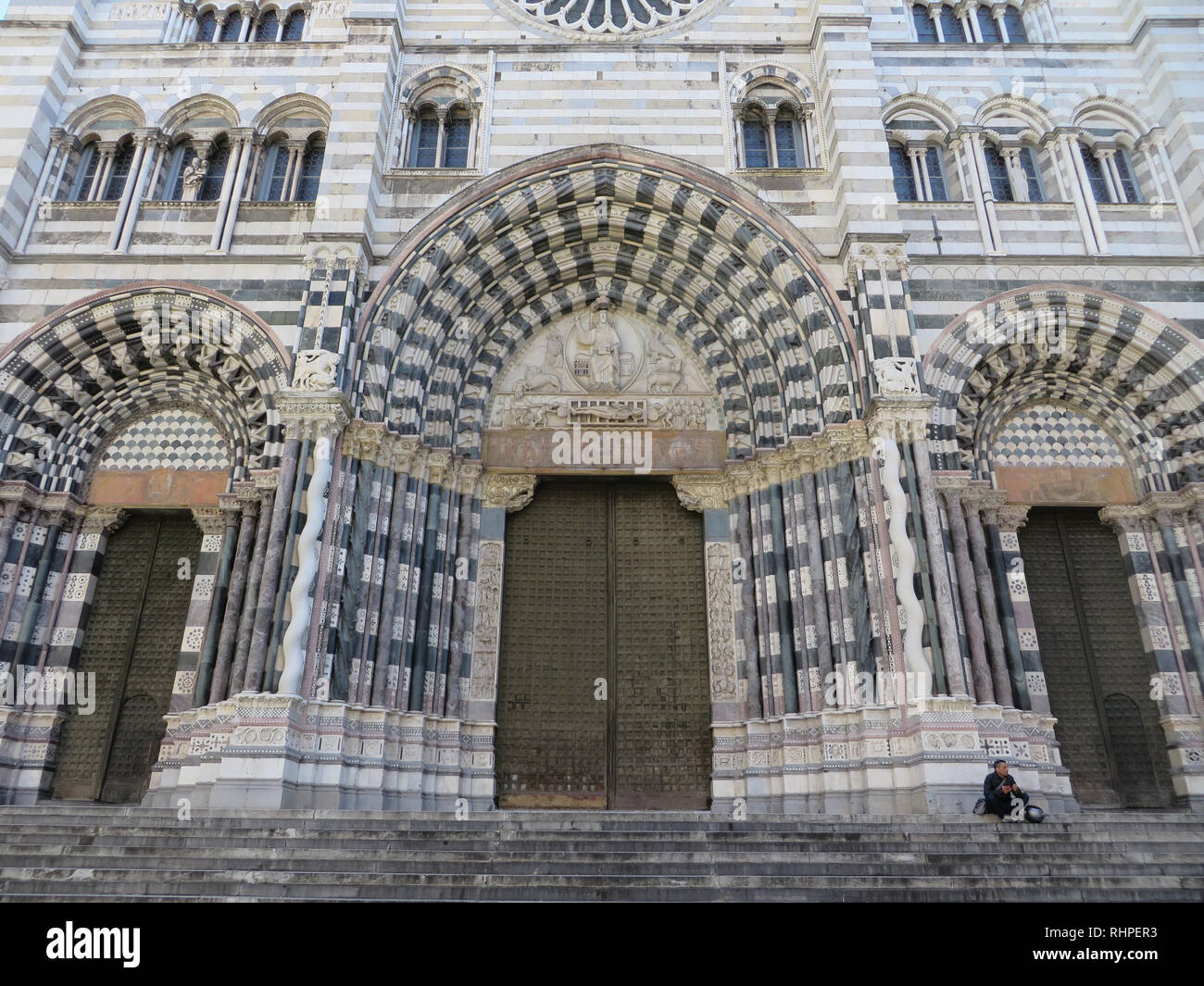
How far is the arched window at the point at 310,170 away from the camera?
550 inches

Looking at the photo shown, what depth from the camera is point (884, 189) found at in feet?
41.8

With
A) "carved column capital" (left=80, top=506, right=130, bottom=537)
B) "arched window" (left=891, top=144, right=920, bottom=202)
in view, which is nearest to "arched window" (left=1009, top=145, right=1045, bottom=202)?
"arched window" (left=891, top=144, right=920, bottom=202)

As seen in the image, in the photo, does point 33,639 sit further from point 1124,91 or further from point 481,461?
point 1124,91

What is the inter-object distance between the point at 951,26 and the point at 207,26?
13337mm

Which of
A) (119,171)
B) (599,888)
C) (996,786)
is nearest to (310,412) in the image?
(119,171)

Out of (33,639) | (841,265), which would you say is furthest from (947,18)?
(33,639)

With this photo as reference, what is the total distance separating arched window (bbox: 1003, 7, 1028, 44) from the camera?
15.3 meters

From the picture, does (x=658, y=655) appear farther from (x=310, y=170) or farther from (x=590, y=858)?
(x=310, y=170)

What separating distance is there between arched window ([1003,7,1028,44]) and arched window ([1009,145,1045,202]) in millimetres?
2602

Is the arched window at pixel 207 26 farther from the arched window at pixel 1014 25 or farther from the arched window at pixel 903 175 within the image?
the arched window at pixel 1014 25

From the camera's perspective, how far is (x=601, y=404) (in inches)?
535

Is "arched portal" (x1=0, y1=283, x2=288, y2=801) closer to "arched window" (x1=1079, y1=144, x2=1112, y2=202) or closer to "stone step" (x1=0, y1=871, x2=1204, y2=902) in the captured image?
"stone step" (x1=0, y1=871, x2=1204, y2=902)

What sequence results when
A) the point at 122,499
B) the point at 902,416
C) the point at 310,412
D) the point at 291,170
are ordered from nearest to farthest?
the point at 902,416, the point at 310,412, the point at 122,499, the point at 291,170

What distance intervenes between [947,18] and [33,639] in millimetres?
17908
